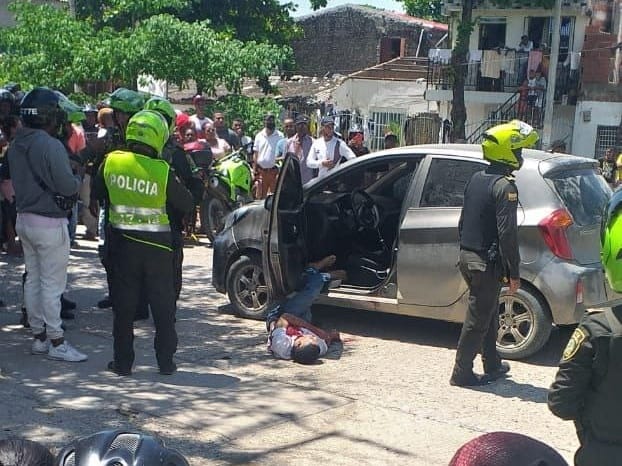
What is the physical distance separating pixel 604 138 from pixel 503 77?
3.97m

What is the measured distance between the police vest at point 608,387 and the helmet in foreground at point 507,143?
3341 millimetres

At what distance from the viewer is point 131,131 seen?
6.11 metres

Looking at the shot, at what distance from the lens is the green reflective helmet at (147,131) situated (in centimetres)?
610

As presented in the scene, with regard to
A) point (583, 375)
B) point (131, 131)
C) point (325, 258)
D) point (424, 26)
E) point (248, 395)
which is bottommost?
→ point (248, 395)

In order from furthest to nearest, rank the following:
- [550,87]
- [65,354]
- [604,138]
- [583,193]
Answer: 1. [604,138]
2. [550,87]
3. [583,193]
4. [65,354]

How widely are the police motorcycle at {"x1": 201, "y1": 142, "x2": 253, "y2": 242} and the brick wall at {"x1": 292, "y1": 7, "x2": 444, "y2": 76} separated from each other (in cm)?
3243

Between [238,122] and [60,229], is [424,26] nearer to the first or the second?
[238,122]

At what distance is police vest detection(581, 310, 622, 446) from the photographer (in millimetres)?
3002

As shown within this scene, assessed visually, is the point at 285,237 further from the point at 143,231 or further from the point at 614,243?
the point at 614,243

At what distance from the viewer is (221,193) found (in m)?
12.6

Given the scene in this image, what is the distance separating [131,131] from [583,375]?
153 inches

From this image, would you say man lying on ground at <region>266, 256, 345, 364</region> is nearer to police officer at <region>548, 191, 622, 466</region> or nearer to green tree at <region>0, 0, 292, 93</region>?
police officer at <region>548, 191, 622, 466</region>

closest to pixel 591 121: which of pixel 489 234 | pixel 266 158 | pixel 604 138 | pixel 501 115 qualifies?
pixel 604 138

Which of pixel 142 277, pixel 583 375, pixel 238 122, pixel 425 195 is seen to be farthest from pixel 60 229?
pixel 238 122
